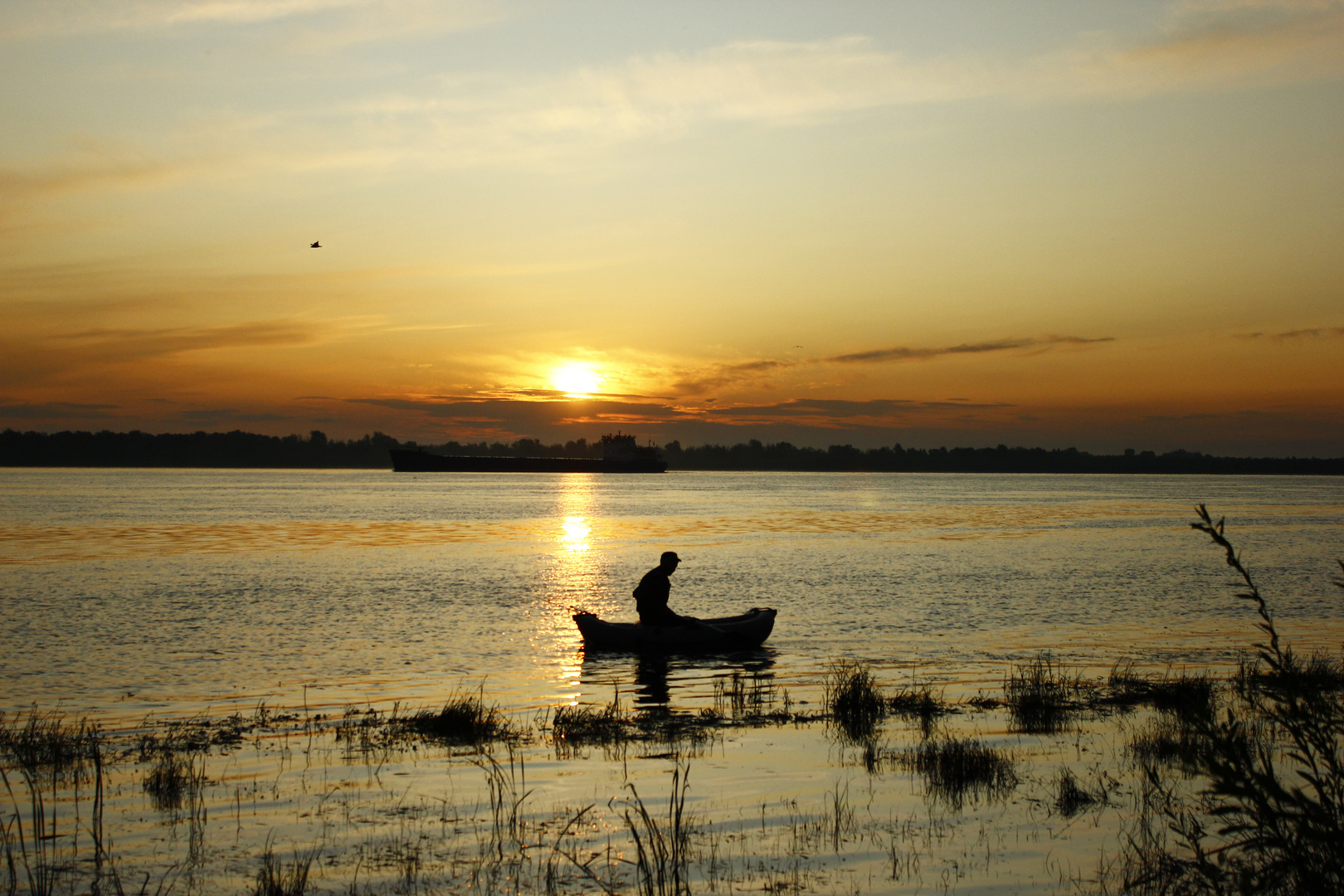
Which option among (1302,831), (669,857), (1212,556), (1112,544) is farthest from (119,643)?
(1112,544)

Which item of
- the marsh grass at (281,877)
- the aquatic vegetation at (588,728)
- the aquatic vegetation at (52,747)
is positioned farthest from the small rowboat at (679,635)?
the marsh grass at (281,877)

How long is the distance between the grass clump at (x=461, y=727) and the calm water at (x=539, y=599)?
2316 mm

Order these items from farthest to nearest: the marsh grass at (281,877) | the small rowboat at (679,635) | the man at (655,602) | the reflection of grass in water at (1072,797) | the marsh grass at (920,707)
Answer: the small rowboat at (679,635), the man at (655,602), the marsh grass at (920,707), the reflection of grass in water at (1072,797), the marsh grass at (281,877)

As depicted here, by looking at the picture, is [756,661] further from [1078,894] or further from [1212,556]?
[1212,556]

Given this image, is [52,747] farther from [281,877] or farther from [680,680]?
[680,680]

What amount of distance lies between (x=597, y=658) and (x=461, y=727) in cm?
833

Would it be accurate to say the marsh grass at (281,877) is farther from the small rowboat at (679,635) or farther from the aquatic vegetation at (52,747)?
the small rowboat at (679,635)

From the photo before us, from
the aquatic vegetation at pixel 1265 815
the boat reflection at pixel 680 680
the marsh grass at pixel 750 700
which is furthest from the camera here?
the boat reflection at pixel 680 680

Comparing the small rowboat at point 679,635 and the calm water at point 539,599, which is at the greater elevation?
the small rowboat at point 679,635

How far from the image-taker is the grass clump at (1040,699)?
45.2 ft

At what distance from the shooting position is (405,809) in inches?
386

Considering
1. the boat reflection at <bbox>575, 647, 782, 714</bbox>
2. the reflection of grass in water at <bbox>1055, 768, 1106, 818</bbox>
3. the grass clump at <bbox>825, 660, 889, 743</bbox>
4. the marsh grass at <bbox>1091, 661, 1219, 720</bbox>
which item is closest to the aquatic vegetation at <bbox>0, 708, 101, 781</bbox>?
the boat reflection at <bbox>575, 647, 782, 714</bbox>

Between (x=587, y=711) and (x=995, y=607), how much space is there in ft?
64.4

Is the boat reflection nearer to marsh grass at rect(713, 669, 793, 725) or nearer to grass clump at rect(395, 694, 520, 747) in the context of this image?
marsh grass at rect(713, 669, 793, 725)
